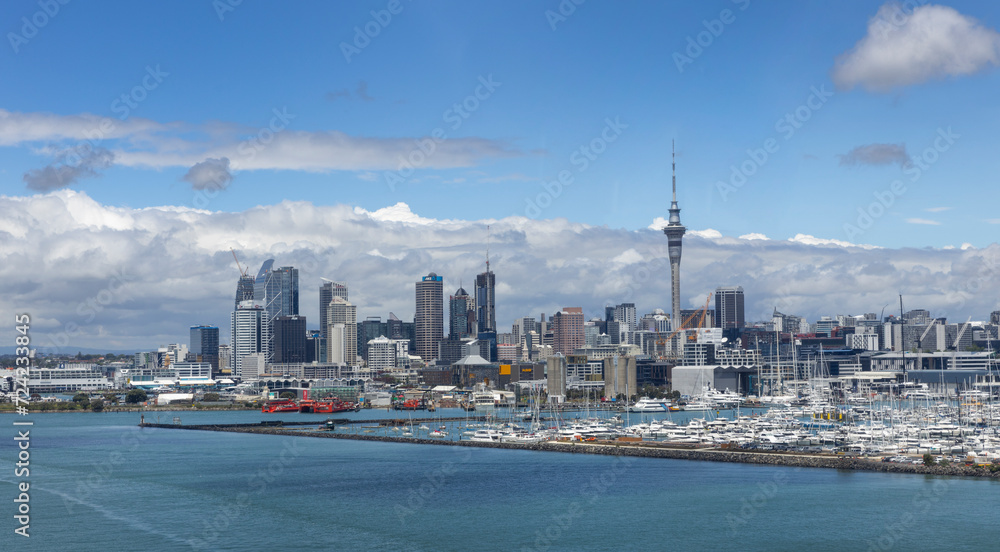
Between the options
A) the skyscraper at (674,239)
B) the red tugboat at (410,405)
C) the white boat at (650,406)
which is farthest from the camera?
the skyscraper at (674,239)

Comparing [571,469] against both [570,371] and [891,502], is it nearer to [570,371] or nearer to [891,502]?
[891,502]

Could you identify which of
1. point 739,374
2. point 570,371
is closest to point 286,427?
point 739,374

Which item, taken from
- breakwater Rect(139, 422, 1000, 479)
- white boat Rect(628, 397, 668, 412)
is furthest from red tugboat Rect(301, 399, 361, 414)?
breakwater Rect(139, 422, 1000, 479)

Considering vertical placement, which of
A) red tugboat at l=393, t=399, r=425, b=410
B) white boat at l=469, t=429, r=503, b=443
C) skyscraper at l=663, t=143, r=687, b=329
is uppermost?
skyscraper at l=663, t=143, r=687, b=329

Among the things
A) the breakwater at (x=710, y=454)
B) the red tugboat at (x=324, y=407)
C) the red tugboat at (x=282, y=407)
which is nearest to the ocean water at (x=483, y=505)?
the breakwater at (x=710, y=454)

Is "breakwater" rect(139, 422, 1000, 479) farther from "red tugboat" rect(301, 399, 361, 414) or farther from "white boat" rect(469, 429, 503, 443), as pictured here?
"red tugboat" rect(301, 399, 361, 414)

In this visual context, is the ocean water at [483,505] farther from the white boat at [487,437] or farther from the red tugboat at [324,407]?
the red tugboat at [324,407]

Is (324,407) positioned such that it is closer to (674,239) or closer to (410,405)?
(410,405)

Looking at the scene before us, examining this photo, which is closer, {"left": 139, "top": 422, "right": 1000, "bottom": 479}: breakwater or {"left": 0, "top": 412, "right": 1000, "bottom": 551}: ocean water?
{"left": 0, "top": 412, "right": 1000, "bottom": 551}: ocean water
